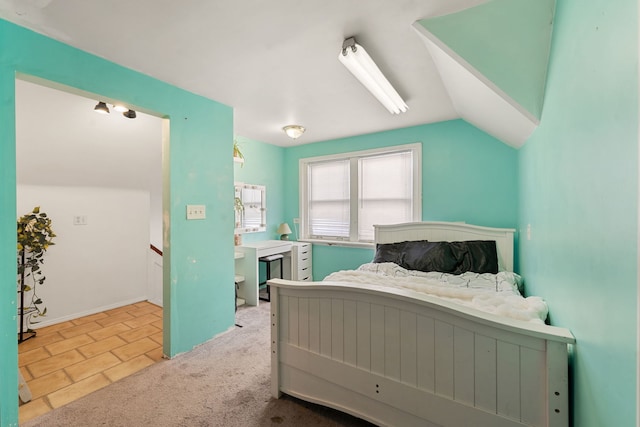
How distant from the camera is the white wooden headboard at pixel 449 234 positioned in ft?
8.95

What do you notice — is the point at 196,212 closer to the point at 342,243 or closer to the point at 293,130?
the point at 293,130

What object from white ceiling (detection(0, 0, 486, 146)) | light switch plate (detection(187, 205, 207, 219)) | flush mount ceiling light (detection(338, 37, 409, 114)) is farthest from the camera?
light switch plate (detection(187, 205, 207, 219))

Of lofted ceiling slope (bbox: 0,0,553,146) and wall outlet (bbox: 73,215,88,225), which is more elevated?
lofted ceiling slope (bbox: 0,0,553,146)

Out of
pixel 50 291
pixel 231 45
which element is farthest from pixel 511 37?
pixel 50 291

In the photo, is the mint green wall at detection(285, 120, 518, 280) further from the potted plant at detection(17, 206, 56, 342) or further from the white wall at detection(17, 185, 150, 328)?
the potted plant at detection(17, 206, 56, 342)

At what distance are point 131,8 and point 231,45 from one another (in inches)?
20.9

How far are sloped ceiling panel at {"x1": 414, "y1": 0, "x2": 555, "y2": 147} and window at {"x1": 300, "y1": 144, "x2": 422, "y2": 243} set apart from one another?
182cm

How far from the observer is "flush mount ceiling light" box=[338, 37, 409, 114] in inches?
67.6

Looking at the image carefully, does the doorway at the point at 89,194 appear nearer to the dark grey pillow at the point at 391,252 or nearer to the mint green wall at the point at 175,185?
the mint green wall at the point at 175,185

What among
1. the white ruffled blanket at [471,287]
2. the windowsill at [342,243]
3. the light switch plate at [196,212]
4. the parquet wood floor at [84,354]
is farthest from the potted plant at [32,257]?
the windowsill at [342,243]

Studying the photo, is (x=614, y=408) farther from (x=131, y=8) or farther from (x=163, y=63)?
(x=163, y=63)

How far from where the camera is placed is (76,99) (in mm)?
2422

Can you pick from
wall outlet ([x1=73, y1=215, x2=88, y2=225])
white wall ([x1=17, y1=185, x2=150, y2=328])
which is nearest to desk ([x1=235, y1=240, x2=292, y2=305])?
white wall ([x1=17, y1=185, x2=150, y2=328])

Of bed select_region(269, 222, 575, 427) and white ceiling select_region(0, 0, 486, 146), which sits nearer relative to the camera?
bed select_region(269, 222, 575, 427)
